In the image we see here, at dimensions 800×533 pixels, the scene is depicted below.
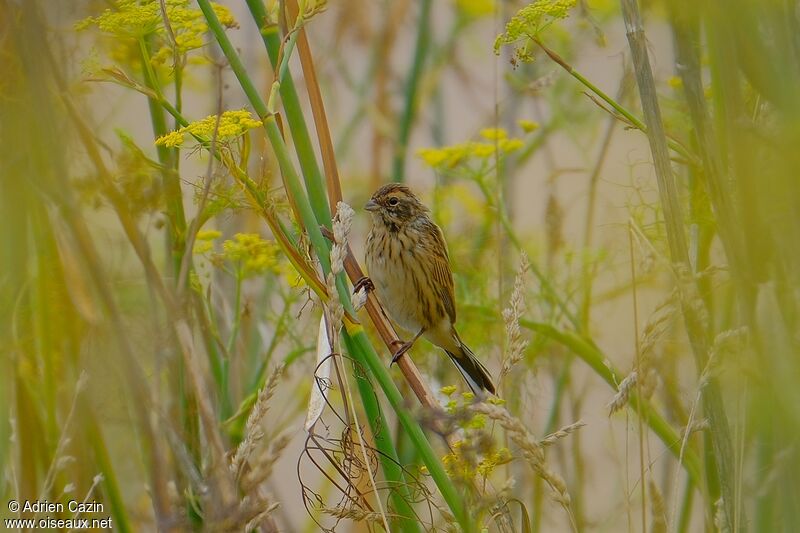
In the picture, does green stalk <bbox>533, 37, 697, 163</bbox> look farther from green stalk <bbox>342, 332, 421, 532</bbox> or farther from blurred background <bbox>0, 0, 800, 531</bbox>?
green stalk <bbox>342, 332, 421, 532</bbox>

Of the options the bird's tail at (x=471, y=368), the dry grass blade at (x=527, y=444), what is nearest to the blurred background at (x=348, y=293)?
the dry grass blade at (x=527, y=444)

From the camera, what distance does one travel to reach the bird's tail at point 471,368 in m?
2.94

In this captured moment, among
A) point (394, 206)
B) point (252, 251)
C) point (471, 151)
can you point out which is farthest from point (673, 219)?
point (394, 206)

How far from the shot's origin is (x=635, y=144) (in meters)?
2.58

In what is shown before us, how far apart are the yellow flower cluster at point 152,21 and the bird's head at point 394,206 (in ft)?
4.23

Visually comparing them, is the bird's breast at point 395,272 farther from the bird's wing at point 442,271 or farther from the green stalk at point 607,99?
the green stalk at point 607,99

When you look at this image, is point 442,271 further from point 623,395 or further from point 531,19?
point 623,395

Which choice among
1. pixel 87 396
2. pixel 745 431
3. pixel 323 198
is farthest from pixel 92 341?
pixel 745 431

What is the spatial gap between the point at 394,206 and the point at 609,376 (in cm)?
124

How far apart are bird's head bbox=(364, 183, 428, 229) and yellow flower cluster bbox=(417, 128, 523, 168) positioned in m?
0.24

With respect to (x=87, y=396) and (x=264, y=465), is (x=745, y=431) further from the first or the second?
(x=87, y=396)

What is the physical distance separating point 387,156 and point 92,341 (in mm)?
2379

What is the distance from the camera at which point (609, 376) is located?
2385 mm

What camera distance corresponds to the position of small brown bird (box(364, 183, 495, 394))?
11.1ft
